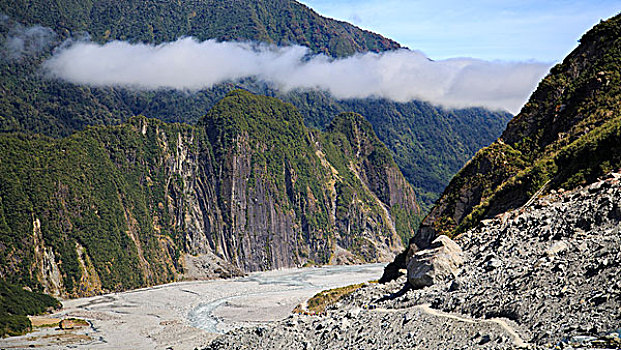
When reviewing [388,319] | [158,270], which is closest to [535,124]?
[388,319]

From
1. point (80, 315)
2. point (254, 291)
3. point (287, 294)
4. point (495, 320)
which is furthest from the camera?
point (254, 291)

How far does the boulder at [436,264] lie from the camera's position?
1262 inches

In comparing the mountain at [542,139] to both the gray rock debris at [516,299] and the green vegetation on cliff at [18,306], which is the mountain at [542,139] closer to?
the gray rock debris at [516,299]

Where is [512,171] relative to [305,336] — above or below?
above

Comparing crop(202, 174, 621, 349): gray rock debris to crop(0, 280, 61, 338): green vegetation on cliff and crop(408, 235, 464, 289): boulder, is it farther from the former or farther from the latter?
crop(0, 280, 61, 338): green vegetation on cliff

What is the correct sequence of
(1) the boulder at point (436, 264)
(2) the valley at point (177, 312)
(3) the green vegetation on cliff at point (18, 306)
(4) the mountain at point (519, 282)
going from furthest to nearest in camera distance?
(3) the green vegetation on cliff at point (18, 306) < (2) the valley at point (177, 312) < (1) the boulder at point (436, 264) < (4) the mountain at point (519, 282)

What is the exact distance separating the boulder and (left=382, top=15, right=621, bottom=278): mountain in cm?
1002

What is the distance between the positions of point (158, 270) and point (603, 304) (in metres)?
177

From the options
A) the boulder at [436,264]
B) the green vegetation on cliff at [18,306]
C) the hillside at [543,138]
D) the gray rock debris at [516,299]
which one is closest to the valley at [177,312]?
the green vegetation on cliff at [18,306]

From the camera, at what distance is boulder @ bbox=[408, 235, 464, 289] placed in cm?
3206

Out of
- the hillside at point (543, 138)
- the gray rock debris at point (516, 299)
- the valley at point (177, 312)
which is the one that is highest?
the hillside at point (543, 138)

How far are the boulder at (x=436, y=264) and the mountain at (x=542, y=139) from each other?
10016 millimetres

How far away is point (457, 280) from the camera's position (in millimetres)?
29375

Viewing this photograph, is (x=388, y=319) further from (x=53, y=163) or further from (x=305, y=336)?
(x=53, y=163)
